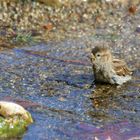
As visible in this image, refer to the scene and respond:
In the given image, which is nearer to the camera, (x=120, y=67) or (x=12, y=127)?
(x=12, y=127)

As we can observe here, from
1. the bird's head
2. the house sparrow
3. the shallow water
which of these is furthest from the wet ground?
the bird's head

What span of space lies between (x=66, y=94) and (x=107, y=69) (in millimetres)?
972

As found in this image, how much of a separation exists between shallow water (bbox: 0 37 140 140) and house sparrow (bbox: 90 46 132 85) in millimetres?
118

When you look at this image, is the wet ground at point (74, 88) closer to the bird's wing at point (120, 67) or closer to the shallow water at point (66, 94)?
the shallow water at point (66, 94)

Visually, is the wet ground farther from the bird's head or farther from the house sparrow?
the bird's head

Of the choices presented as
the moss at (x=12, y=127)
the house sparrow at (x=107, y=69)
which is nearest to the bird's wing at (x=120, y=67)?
the house sparrow at (x=107, y=69)

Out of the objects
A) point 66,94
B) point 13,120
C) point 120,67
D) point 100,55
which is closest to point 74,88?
point 66,94

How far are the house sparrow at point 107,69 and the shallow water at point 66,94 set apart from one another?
0.39ft

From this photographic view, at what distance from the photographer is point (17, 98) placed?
27.4ft

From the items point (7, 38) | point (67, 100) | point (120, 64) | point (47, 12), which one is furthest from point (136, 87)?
point (47, 12)

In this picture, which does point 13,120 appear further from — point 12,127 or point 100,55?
point 100,55

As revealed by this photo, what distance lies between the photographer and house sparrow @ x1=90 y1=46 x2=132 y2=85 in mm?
9211

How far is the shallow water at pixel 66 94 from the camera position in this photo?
23.9 ft

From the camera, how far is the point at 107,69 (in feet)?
30.6
